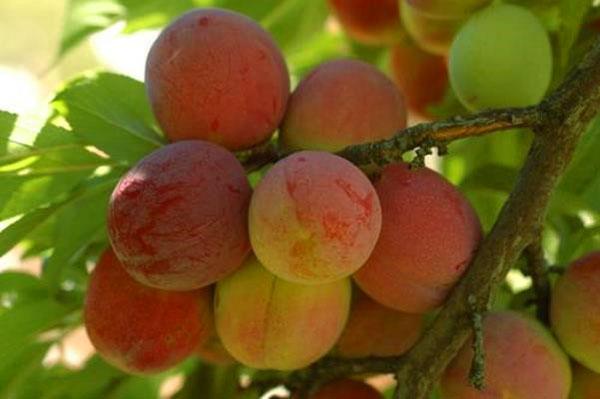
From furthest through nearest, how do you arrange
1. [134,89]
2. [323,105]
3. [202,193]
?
[134,89] → [323,105] → [202,193]

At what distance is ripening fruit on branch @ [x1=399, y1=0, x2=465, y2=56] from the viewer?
983 millimetres

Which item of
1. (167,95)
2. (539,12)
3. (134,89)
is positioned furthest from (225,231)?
(539,12)

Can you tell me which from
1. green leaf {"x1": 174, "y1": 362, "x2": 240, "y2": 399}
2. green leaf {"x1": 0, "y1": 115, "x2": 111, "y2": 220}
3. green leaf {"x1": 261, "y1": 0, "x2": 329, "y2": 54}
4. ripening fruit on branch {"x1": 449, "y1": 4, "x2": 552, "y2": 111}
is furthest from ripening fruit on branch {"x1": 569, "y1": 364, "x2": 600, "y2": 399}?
green leaf {"x1": 261, "y1": 0, "x2": 329, "y2": 54}

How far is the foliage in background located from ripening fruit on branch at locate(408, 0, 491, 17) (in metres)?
0.06

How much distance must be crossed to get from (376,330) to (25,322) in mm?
332

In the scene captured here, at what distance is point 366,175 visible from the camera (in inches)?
30.9

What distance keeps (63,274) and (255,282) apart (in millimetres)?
277

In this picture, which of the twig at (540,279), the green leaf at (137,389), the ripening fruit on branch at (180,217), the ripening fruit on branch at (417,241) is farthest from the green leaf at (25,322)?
the twig at (540,279)

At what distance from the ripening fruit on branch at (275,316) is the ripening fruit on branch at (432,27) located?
1.03 ft

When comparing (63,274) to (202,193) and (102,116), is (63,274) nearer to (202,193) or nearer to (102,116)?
(102,116)

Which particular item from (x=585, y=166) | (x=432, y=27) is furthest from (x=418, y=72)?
(x=585, y=166)

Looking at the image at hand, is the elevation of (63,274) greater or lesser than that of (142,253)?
lesser

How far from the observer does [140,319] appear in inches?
32.1

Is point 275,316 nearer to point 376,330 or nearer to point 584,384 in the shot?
point 376,330
